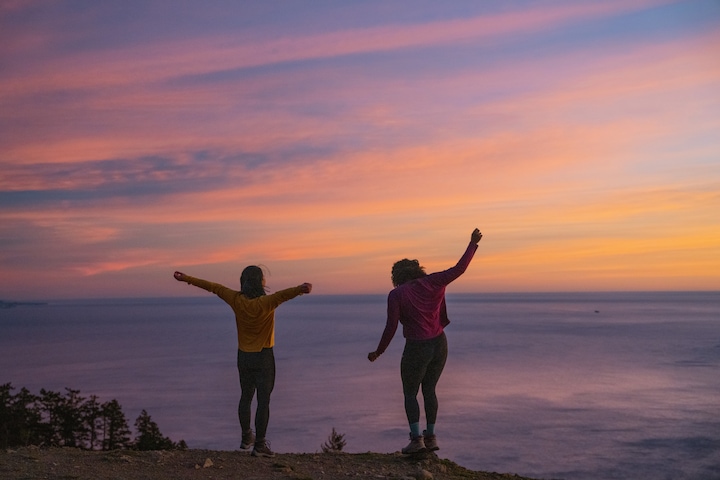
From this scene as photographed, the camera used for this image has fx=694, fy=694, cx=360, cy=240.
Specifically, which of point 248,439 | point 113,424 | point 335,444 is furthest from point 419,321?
point 113,424

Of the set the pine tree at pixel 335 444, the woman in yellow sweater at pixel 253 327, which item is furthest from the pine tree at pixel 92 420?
the woman in yellow sweater at pixel 253 327

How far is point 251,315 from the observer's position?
9.21m

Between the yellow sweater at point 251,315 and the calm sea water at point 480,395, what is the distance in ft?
155

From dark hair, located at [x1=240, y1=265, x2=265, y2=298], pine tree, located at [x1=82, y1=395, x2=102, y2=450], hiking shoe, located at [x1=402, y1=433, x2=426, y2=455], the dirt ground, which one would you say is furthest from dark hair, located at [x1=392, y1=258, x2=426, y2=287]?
pine tree, located at [x1=82, y1=395, x2=102, y2=450]

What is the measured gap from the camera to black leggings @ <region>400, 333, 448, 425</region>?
31.2ft

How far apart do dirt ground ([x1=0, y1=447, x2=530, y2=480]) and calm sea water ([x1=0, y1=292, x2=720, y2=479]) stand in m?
45.3

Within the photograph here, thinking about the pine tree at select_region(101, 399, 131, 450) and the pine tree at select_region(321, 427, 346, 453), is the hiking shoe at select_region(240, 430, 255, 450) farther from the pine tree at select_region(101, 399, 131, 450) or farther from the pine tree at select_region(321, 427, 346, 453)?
the pine tree at select_region(101, 399, 131, 450)

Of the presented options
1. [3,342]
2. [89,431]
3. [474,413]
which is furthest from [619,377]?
[3,342]

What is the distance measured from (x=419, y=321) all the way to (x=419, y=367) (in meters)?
0.65

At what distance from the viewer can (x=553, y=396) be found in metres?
82.4

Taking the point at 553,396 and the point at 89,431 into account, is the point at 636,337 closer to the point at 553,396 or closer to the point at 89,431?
the point at 553,396

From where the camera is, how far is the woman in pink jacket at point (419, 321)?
30.8 ft

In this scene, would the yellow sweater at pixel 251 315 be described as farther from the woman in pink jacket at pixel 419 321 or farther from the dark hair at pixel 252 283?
the woman in pink jacket at pixel 419 321

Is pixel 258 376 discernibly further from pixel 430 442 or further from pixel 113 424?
pixel 113 424
